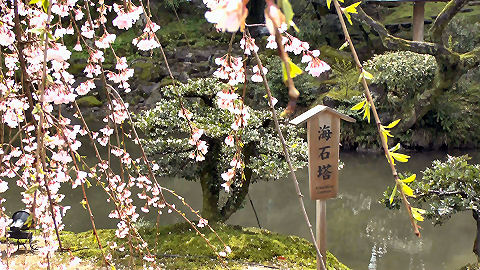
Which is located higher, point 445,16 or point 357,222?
point 445,16

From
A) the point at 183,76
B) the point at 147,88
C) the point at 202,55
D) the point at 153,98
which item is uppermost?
the point at 202,55

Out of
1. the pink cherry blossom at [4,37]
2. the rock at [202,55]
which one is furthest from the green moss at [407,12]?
the pink cherry blossom at [4,37]

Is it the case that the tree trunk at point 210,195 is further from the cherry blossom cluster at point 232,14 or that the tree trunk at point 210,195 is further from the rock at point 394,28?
the rock at point 394,28

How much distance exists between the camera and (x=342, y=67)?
8.42 metres

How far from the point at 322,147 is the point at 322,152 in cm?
3

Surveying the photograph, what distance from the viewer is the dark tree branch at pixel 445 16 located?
508 cm

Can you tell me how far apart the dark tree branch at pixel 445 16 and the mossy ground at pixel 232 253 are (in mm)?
3102

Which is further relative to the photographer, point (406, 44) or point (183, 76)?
point (183, 76)

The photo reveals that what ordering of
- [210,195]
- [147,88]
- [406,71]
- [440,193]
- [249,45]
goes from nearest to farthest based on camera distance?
1. [249,45]
2. [440,193]
3. [210,195]
4. [406,71]
5. [147,88]

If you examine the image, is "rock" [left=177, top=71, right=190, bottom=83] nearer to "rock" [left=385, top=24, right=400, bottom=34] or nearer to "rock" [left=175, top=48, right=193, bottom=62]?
"rock" [left=175, top=48, right=193, bottom=62]

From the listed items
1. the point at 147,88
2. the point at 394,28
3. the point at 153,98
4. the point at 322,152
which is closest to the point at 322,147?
the point at 322,152

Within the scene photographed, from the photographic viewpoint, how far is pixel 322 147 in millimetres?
2881

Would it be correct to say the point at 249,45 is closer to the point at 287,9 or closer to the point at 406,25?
the point at 287,9

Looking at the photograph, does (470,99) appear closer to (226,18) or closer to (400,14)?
(400,14)
